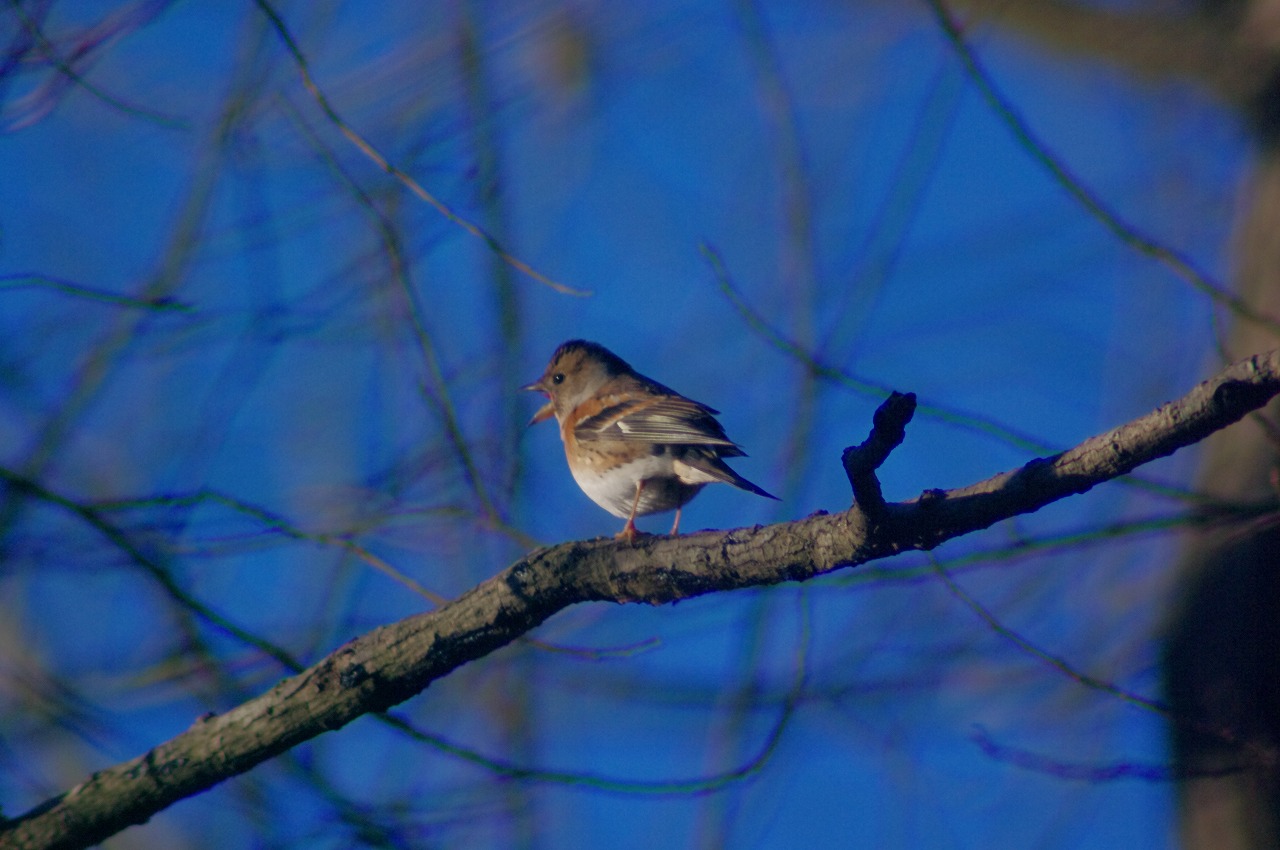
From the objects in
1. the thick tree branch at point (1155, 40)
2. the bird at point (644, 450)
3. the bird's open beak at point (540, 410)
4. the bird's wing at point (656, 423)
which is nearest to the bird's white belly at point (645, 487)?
the bird at point (644, 450)

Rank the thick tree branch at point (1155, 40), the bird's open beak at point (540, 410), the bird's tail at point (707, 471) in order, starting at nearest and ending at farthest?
the bird's tail at point (707, 471)
the bird's open beak at point (540, 410)
the thick tree branch at point (1155, 40)

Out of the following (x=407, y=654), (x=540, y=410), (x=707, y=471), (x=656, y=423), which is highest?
(x=540, y=410)

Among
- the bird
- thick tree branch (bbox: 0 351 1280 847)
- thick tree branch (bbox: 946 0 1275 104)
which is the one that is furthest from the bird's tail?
thick tree branch (bbox: 946 0 1275 104)

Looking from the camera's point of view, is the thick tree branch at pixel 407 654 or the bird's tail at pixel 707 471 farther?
the bird's tail at pixel 707 471

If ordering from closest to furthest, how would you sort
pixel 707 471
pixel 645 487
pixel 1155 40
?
1. pixel 707 471
2. pixel 645 487
3. pixel 1155 40

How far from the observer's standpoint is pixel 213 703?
3947 millimetres

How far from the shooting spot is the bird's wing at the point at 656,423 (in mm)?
4375

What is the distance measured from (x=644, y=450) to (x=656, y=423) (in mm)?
151

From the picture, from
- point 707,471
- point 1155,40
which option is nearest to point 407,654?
point 707,471

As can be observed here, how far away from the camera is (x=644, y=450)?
176 inches

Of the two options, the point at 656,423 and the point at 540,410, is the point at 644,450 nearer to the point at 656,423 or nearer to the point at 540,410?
the point at 656,423

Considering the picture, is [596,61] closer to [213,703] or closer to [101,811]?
[213,703]

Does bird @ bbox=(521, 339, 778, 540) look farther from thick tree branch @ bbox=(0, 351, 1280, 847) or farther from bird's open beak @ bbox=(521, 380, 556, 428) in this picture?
thick tree branch @ bbox=(0, 351, 1280, 847)

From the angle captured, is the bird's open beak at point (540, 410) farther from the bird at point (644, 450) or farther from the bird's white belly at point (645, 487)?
the bird's white belly at point (645, 487)
